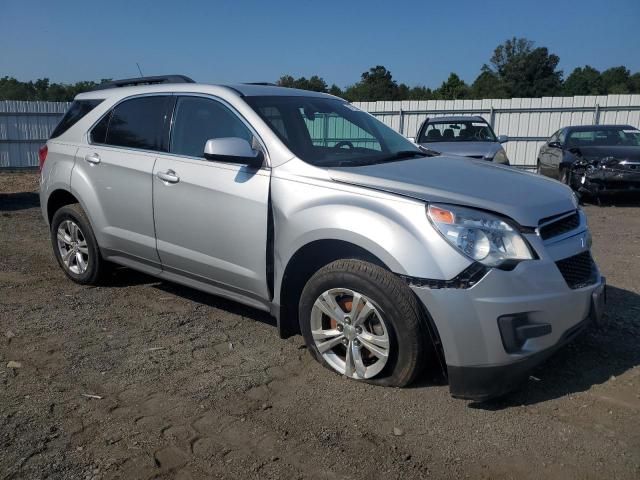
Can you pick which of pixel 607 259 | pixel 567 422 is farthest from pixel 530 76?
pixel 567 422

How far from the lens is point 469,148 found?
1032 centimetres

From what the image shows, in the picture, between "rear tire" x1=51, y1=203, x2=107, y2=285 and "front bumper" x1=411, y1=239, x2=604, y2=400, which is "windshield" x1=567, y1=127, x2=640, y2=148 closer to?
"front bumper" x1=411, y1=239, x2=604, y2=400

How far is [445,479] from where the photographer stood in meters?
2.54

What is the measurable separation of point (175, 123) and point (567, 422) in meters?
3.35

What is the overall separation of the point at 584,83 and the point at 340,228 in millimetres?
68833

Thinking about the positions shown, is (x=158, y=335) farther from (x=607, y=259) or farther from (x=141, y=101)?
(x=607, y=259)

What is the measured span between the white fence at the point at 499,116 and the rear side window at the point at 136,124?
44.9ft

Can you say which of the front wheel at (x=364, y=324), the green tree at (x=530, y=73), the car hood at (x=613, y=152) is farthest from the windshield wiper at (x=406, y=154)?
the green tree at (x=530, y=73)

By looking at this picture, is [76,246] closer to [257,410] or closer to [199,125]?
[199,125]

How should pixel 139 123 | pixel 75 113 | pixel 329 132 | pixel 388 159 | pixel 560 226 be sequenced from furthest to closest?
pixel 75 113
pixel 139 123
pixel 329 132
pixel 388 159
pixel 560 226

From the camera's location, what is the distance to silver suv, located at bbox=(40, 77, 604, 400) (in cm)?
292

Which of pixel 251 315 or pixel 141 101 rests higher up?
pixel 141 101

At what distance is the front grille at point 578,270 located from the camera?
10.2 ft

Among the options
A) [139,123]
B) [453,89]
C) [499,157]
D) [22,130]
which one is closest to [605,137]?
[499,157]
